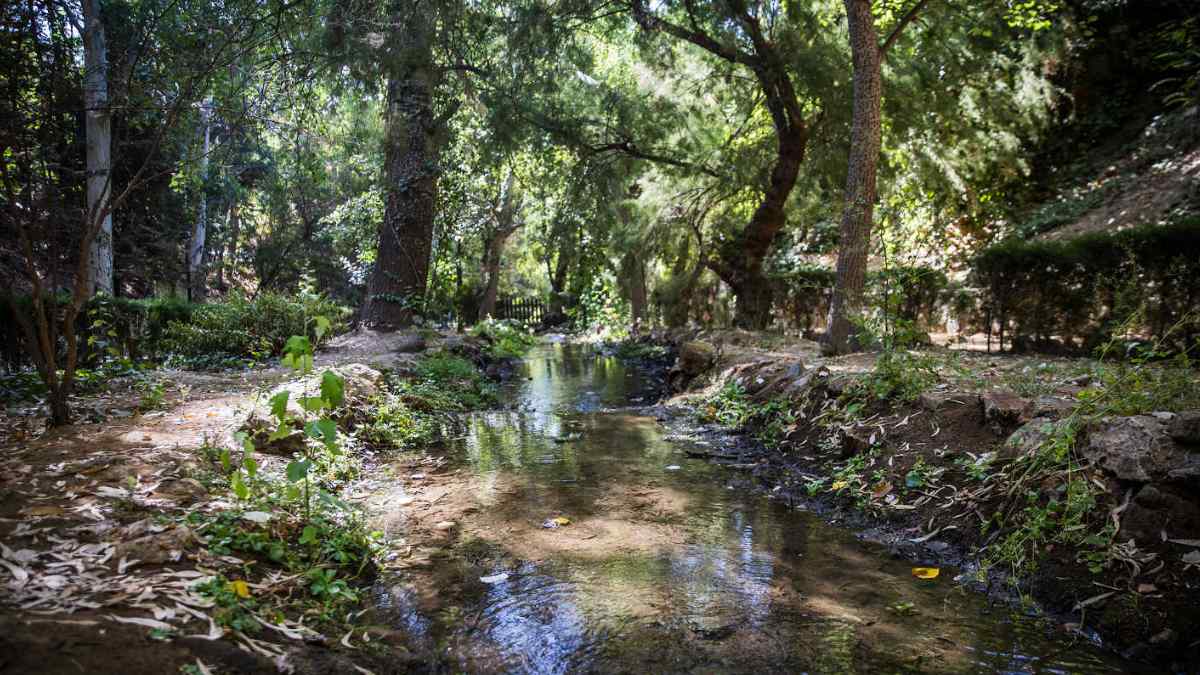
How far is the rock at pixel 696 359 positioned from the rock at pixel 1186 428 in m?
5.84

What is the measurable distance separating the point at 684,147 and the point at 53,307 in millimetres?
9347

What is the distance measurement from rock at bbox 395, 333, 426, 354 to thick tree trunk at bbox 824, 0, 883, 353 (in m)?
5.65

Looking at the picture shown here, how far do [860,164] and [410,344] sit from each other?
6.26 m

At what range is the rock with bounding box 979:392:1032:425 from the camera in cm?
354

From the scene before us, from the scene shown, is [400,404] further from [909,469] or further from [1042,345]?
[1042,345]

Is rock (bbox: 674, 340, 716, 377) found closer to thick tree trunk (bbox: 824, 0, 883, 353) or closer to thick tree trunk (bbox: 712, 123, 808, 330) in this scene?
thick tree trunk (bbox: 824, 0, 883, 353)

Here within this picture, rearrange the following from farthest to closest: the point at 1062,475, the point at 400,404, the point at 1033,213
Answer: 1. the point at 1033,213
2. the point at 400,404
3. the point at 1062,475

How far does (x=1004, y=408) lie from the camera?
3.61 meters

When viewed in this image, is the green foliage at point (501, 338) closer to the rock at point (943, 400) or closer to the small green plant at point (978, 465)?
the rock at point (943, 400)

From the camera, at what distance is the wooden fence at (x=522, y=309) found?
27.4 m

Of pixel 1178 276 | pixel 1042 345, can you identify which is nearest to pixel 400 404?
pixel 1042 345

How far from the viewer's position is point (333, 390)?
2.71m

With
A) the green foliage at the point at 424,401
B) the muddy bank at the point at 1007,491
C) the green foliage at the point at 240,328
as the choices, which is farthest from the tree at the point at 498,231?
the muddy bank at the point at 1007,491

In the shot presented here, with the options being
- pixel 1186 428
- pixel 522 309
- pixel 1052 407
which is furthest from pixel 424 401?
pixel 522 309
